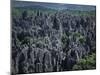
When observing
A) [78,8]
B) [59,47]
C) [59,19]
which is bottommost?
[59,47]

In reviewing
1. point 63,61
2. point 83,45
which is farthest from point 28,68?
point 83,45

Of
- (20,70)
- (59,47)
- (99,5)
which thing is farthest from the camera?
(99,5)

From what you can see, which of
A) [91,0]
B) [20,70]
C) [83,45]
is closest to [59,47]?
[83,45]

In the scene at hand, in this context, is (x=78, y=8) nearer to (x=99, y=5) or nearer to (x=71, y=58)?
(x=99, y=5)

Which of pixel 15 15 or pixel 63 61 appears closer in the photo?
pixel 15 15

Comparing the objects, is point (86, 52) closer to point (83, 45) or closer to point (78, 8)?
point (83, 45)

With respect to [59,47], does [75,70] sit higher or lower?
lower

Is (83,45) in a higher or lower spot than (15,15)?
lower

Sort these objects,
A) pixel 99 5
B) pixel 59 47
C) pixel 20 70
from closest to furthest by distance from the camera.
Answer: pixel 20 70 < pixel 59 47 < pixel 99 5

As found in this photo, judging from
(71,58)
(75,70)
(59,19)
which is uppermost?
(59,19)
